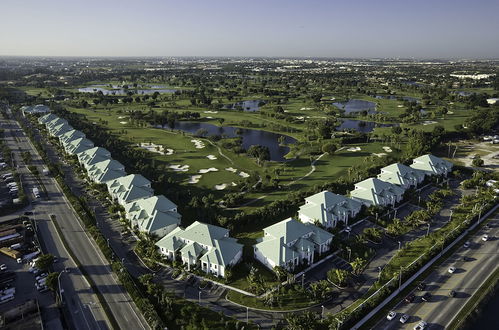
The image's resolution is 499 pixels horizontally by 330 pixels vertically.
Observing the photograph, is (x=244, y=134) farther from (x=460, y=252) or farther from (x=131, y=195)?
(x=460, y=252)

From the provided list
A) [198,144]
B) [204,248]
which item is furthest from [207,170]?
[204,248]

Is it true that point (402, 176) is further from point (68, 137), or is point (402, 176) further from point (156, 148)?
point (68, 137)

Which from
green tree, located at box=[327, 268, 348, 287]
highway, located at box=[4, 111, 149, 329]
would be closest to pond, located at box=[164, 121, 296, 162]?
green tree, located at box=[327, 268, 348, 287]

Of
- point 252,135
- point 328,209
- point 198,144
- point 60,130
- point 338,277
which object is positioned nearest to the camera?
point 338,277

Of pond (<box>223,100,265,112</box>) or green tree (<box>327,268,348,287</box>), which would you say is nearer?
green tree (<box>327,268,348,287</box>)

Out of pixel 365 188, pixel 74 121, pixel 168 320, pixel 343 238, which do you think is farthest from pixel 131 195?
pixel 74 121

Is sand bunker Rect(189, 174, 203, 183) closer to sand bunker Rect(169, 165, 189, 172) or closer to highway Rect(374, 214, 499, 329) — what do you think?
sand bunker Rect(169, 165, 189, 172)
